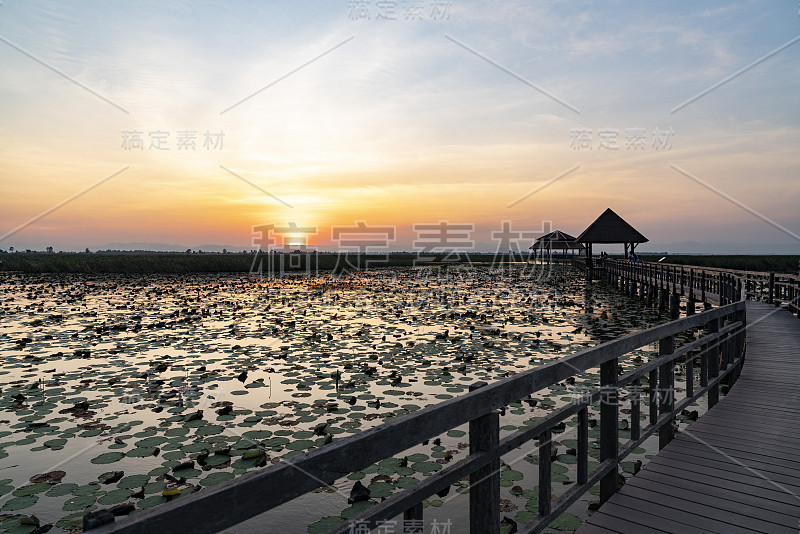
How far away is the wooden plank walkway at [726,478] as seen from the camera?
9.48 feet

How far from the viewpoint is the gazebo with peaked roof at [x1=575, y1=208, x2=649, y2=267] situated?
28750 mm

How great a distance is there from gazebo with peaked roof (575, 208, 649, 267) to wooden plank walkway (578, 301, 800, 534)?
81.8ft

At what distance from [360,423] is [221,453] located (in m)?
1.57

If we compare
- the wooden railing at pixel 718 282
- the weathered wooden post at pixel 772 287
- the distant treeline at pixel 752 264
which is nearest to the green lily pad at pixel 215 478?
the wooden railing at pixel 718 282

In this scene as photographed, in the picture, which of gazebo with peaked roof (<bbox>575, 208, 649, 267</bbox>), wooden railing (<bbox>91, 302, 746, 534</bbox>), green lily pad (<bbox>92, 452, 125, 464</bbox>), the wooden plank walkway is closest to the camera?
wooden railing (<bbox>91, 302, 746, 534</bbox>)

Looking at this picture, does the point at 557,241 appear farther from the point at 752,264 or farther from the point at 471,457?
the point at 471,457

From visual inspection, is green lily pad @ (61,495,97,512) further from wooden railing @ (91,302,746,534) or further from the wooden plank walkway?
the wooden plank walkway

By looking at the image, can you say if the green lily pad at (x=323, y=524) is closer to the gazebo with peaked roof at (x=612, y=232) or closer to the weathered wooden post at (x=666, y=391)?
the weathered wooden post at (x=666, y=391)

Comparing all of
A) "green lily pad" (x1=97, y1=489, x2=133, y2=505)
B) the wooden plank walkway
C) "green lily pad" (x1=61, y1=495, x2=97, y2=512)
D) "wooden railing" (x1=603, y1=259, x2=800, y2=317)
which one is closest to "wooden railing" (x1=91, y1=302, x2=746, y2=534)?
the wooden plank walkway

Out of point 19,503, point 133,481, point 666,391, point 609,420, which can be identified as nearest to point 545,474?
point 609,420

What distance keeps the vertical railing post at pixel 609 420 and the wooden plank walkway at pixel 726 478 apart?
10cm

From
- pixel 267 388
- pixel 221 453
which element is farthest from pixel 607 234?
pixel 221 453

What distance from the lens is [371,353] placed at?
9.41m

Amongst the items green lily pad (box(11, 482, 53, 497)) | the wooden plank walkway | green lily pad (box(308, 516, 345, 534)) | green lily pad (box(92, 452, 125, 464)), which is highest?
the wooden plank walkway
